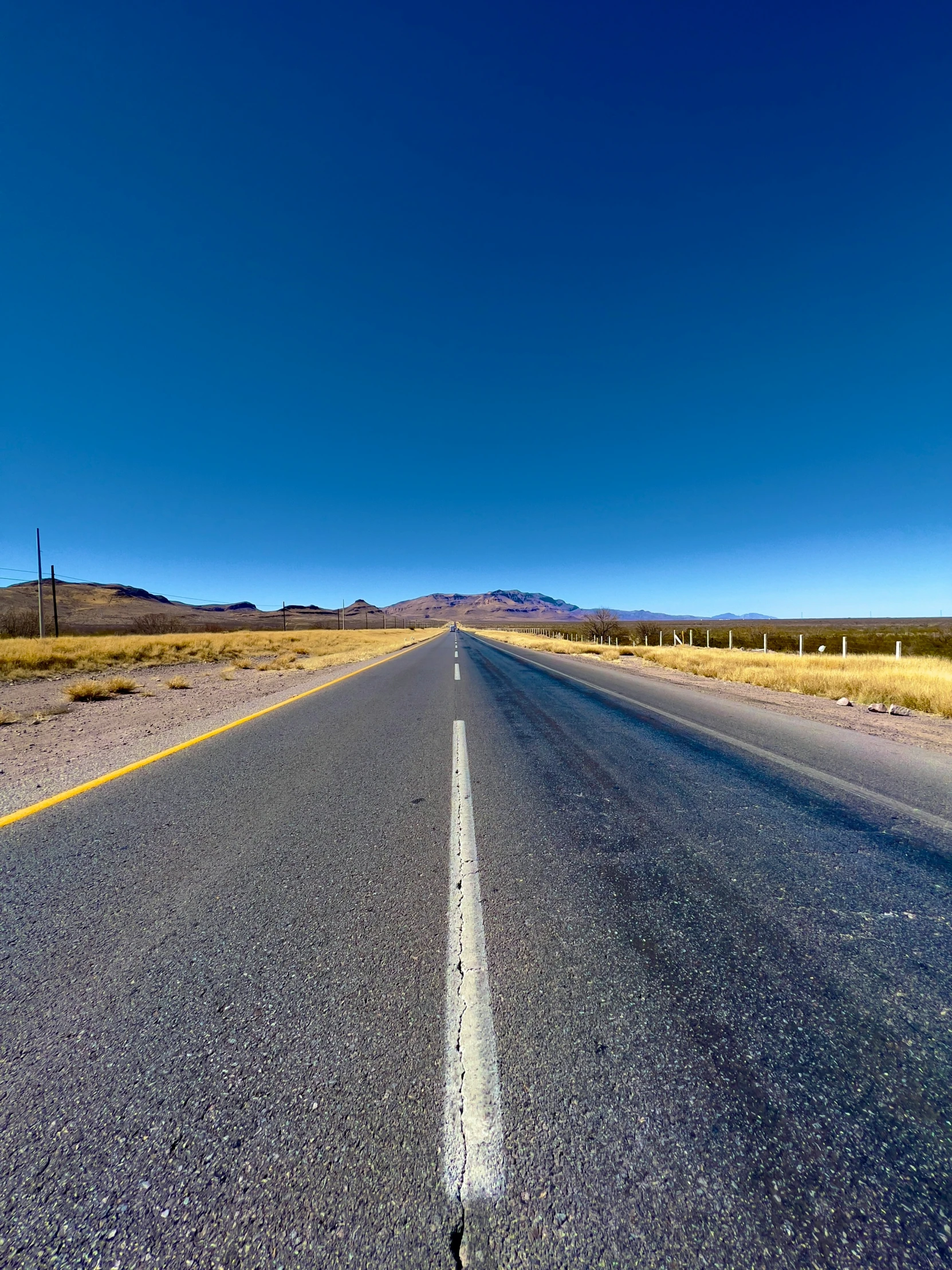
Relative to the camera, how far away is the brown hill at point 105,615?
1919 inches

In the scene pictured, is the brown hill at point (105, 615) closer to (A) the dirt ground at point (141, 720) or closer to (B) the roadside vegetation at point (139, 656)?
(B) the roadside vegetation at point (139, 656)

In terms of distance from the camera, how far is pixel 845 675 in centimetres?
1212

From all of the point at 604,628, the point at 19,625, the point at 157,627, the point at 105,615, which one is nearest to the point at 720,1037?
the point at 604,628

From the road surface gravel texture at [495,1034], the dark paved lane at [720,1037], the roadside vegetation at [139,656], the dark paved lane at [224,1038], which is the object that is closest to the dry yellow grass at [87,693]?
the roadside vegetation at [139,656]

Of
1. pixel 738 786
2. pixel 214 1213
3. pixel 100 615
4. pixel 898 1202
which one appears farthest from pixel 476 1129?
pixel 100 615

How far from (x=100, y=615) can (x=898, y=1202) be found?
389ft

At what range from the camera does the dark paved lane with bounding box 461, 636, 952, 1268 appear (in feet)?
3.89

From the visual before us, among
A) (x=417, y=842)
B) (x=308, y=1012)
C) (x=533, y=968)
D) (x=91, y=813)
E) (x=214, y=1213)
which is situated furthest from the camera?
(x=91, y=813)

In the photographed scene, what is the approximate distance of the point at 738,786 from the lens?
14.3 feet

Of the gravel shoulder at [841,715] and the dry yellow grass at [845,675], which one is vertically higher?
the dry yellow grass at [845,675]

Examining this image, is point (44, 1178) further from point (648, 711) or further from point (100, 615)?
point (100, 615)

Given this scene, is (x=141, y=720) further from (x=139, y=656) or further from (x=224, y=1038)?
(x=139, y=656)

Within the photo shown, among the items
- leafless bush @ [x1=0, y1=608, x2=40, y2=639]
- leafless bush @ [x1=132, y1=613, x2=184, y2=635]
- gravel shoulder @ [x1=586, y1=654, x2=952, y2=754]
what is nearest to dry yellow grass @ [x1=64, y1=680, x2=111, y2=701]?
gravel shoulder @ [x1=586, y1=654, x2=952, y2=754]

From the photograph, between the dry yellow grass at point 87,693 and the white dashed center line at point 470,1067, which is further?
the dry yellow grass at point 87,693
